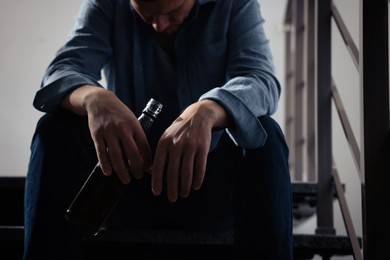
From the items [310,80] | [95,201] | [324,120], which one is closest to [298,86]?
[310,80]

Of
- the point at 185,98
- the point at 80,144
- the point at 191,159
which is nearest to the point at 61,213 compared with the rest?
the point at 80,144

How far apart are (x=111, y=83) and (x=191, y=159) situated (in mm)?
Answer: 469

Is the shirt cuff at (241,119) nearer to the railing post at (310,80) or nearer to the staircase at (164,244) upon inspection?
the staircase at (164,244)

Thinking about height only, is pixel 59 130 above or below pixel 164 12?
below

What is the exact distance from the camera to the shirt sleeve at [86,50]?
1018 mm

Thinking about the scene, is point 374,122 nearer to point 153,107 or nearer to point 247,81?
point 247,81

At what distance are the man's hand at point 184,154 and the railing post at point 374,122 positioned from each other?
0.88ft

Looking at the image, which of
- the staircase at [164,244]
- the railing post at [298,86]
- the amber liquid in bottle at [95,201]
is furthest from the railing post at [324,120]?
the railing post at [298,86]

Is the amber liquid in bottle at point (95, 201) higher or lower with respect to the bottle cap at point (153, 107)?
lower

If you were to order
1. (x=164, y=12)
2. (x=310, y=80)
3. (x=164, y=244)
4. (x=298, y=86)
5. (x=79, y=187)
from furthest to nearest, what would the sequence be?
(x=298, y=86)
(x=310, y=80)
(x=164, y=244)
(x=164, y=12)
(x=79, y=187)

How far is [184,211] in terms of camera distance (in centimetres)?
112

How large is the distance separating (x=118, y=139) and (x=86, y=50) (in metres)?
0.36

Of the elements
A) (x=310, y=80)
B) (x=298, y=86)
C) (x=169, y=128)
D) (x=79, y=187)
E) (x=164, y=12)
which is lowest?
(x=298, y=86)

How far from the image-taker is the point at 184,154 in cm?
83
